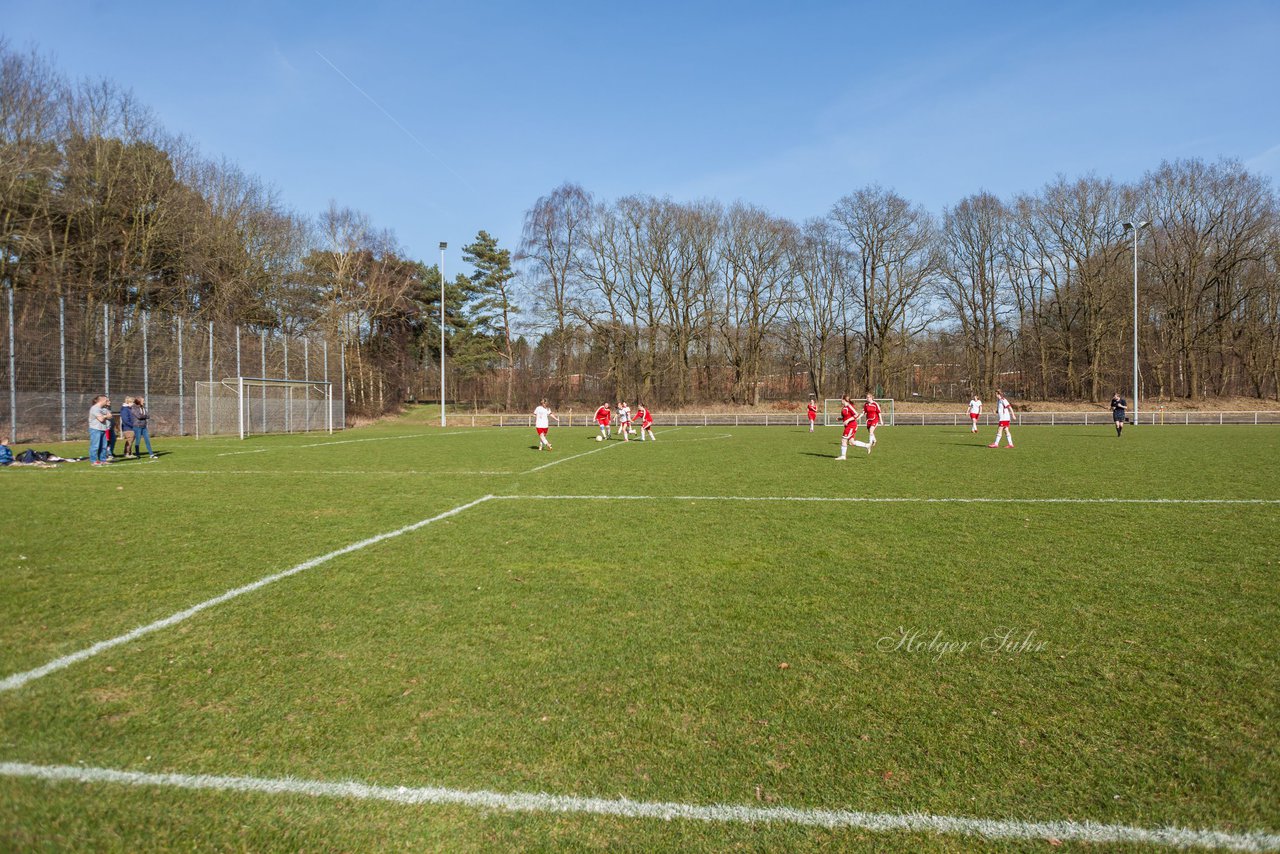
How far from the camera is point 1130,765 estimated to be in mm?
3059

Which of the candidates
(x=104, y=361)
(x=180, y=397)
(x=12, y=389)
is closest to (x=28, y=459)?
(x=12, y=389)

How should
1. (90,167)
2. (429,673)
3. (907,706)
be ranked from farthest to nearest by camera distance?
(90,167), (429,673), (907,706)

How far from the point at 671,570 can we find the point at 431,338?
63.3 metres

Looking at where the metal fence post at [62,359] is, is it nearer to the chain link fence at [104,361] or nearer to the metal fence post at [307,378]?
the chain link fence at [104,361]

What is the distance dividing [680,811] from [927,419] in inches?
1952

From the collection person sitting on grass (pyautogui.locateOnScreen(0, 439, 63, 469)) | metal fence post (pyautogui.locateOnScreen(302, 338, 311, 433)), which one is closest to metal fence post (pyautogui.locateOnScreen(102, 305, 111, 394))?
person sitting on grass (pyautogui.locateOnScreen(0, 439, 63, 469))

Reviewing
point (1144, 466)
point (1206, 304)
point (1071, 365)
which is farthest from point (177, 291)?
point (1206, 304)

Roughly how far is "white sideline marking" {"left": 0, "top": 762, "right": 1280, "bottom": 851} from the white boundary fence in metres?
42.3

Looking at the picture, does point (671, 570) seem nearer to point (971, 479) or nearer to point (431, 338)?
point (971, 479)

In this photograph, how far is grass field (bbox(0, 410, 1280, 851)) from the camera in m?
2.72

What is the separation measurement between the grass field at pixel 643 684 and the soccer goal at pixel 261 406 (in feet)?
78.6

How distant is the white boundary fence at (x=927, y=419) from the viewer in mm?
43000

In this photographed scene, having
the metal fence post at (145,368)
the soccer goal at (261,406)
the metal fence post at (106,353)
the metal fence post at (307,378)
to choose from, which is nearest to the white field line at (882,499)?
the metal fence post at (106,353)

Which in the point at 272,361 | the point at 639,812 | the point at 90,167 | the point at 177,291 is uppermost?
the point at 90,167
